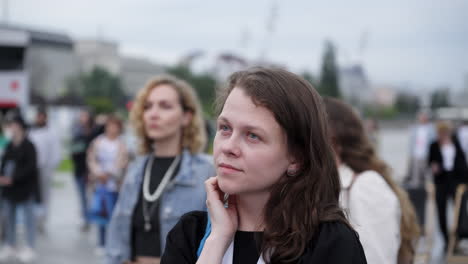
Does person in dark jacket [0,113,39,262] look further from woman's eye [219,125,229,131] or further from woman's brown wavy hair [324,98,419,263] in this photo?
woman's eye [219,125,229,131]

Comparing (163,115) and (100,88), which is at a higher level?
(163,115)

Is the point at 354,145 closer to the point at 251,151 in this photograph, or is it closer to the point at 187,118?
→ the point at 187,118

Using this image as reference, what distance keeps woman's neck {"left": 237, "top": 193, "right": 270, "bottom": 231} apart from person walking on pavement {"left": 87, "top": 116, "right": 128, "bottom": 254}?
5.30 metres

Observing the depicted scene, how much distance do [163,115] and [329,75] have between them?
185 ft

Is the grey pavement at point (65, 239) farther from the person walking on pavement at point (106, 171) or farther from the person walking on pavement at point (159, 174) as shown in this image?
the person walking on pavement at point (159, 174)

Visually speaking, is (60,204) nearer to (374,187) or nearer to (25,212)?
(25,212)

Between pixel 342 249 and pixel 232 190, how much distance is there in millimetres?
350

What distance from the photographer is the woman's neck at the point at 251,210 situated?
155 centimetres

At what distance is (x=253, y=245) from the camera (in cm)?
156

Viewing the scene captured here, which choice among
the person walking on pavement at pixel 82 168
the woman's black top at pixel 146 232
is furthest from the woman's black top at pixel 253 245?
the person walking on pavement at pixel 82 168

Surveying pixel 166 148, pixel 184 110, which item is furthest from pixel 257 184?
pixel 184 110

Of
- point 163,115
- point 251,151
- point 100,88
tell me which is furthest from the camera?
point 100,88

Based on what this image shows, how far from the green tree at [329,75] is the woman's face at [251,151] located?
183ft

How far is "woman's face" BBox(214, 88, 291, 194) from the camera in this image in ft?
4.86
